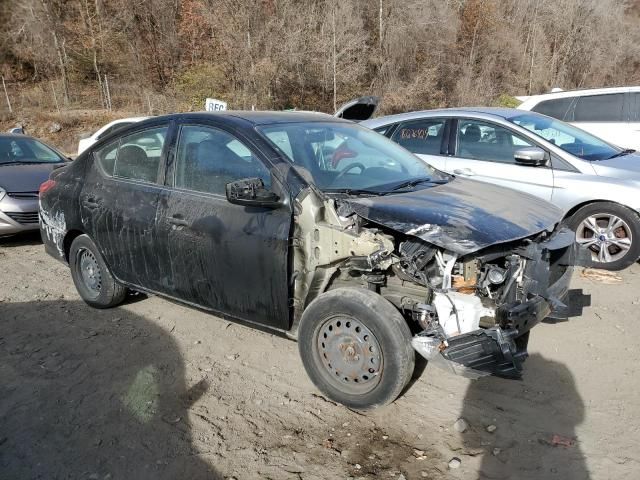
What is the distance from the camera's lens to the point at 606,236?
5281mm

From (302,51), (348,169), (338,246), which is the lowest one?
(338,246)

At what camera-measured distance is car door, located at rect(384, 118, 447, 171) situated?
618cm

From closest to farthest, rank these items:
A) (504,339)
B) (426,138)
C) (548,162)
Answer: (504,339) → (548,162) → (426,138)

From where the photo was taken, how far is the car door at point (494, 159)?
5.55m

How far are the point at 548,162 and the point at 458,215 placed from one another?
3.11 meters

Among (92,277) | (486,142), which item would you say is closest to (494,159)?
(486,142)

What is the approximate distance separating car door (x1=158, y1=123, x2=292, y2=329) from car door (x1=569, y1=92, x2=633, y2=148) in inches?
282

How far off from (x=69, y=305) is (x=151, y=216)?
1.73m

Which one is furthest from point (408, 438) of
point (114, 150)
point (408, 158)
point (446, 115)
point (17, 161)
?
point (17, 161)

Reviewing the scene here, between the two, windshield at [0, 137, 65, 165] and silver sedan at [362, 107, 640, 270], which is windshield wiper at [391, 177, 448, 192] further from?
windshield at [0, 137, 65, 165]

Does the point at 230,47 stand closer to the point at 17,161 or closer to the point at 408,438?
the point at 17,161

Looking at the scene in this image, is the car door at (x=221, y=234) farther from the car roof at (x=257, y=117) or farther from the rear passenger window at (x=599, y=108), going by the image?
the rear passenger window at (x=599, y=108)

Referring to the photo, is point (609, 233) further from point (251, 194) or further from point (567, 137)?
point (251, 194)

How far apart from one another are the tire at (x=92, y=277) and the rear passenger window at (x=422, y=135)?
3754 mm
